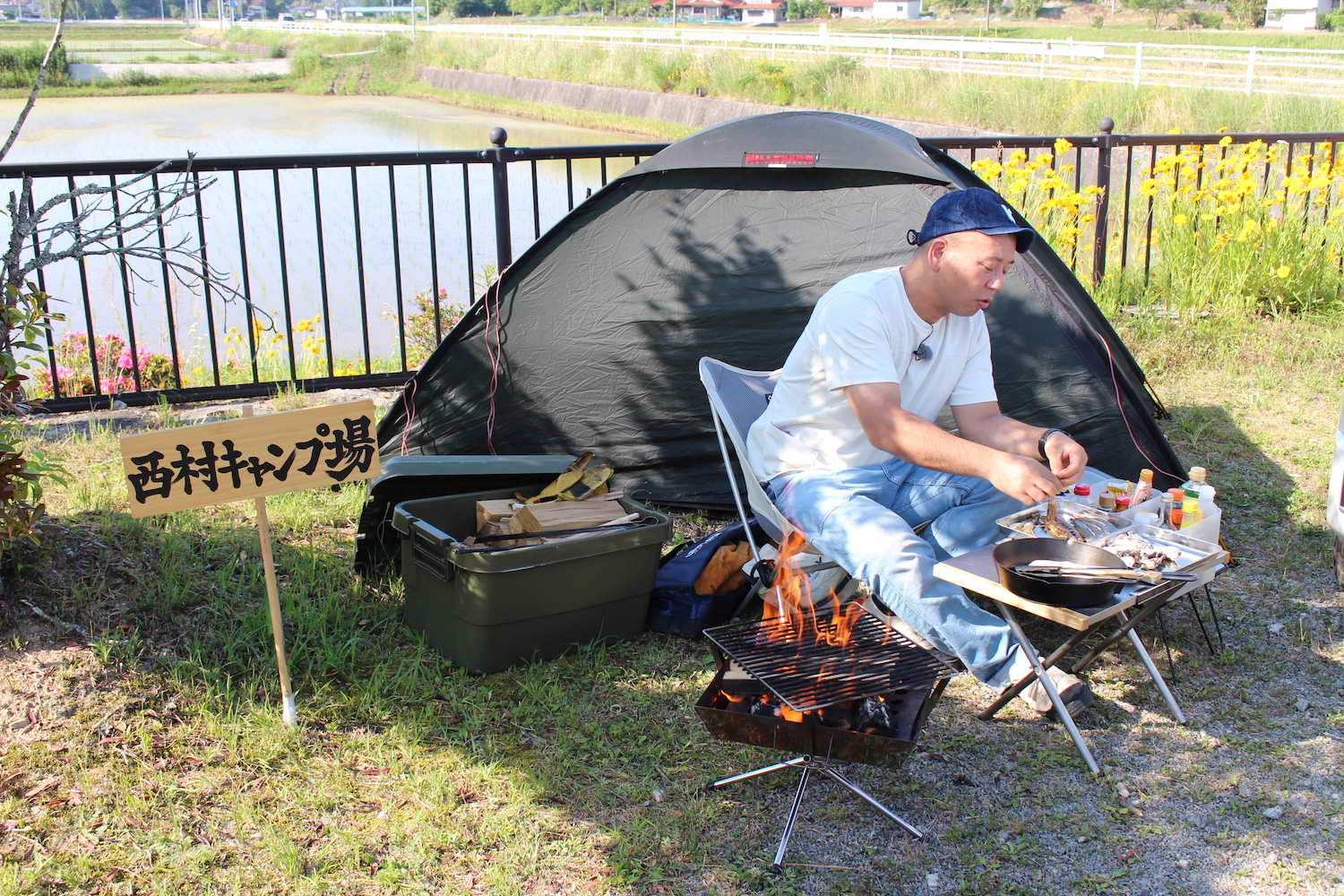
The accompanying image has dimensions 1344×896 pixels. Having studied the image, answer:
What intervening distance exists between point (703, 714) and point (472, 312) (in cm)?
228

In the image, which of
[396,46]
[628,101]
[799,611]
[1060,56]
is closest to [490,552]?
[799,611]

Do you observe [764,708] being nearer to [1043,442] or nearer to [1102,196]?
[1043,442]

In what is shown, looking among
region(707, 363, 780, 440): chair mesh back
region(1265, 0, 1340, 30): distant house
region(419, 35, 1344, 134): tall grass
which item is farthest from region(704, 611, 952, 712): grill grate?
region(1265, 0, 1340, 30): distant house

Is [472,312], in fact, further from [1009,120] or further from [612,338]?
[1009,120]

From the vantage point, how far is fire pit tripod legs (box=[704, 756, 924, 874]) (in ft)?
7.32

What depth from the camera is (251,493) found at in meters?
2.44

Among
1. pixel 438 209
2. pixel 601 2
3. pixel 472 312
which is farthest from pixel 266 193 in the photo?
pixel 601 2

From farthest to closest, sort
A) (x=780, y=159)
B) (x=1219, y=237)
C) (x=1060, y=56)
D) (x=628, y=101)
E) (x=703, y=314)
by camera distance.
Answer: (x=628, y=101), (x=1060, y=56), (x=1219, y=237), (x=703, y=314), (x=780, y=159)

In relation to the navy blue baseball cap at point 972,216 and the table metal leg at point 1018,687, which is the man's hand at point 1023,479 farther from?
the navy blue baseball cap at point 972,216

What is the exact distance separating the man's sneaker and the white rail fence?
47.5ft

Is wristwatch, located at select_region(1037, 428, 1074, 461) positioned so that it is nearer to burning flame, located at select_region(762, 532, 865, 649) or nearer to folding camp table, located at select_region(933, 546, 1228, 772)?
folding camp table, located at select_region(933, 546, 1228, 772)

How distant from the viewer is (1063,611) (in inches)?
93.5

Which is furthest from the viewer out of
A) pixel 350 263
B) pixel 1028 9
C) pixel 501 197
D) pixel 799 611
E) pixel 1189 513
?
pixel 1028 9

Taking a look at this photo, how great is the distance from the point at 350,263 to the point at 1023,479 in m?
7.91
